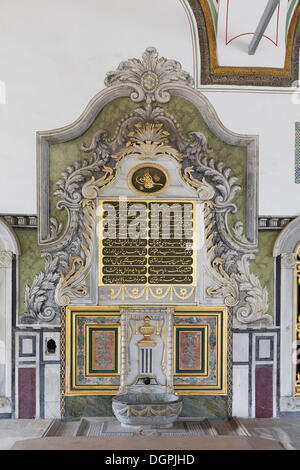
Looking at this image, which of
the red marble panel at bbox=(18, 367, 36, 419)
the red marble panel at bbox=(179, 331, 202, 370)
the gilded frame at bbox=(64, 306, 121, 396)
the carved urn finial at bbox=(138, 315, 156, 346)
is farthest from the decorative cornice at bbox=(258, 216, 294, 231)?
the red marble panel at bbox=(18, 367, 36, 419)

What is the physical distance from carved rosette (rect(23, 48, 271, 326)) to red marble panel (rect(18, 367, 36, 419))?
0.54 metres

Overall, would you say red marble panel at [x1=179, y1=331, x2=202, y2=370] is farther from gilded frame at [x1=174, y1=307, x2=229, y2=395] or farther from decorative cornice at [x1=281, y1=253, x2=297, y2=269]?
decorative cornice at [x1=281, y1=253, x2=297, y2=269]

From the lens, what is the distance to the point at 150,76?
16.1 feet

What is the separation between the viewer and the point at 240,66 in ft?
16.5

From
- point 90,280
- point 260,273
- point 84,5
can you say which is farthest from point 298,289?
point 84,5

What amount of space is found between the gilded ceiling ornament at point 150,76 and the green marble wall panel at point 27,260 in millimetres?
1780

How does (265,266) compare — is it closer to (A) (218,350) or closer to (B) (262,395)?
(A) (218,350)

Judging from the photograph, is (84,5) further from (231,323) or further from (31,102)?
(231,323)

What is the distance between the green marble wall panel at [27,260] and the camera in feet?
15.9

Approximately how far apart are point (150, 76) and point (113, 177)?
3.66 ft

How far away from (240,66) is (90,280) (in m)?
2.74

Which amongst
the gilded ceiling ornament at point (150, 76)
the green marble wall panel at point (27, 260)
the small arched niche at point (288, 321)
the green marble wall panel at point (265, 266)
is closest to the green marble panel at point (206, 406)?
the small arched niche at point (288, 321)

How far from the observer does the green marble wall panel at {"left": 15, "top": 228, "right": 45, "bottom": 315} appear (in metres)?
4.85

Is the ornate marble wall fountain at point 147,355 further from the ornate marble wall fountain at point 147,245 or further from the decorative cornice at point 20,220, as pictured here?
the decorative cornice at point 20,220
